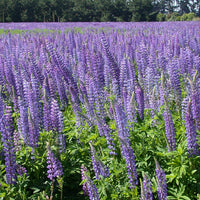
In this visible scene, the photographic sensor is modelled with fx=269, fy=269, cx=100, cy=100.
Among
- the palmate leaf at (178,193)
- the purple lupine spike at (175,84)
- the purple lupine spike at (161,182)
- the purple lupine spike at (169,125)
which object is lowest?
the palmate leaf at (178,193)

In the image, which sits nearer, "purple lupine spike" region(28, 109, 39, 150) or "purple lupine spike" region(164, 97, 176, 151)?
"purple lupine spike" region(164, 97, 176, 151)

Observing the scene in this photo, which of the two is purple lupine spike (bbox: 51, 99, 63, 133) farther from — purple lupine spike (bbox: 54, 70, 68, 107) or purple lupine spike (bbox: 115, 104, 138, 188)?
purple lupine spike (bbox: 54, 70, 68, 107)

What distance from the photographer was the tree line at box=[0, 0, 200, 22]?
40.8 metres

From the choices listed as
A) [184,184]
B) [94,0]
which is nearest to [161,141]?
[184,184]

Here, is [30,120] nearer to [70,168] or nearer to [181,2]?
[70,168]

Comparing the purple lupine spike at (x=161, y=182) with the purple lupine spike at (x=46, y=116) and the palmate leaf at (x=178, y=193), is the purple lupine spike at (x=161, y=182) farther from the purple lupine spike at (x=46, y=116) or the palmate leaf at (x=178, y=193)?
the purple lupine spike at (x=46, y=116)

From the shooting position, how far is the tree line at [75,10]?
134 ft

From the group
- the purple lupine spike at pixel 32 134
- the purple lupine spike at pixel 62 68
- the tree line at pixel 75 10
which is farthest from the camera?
the tree line at pixel 75 10

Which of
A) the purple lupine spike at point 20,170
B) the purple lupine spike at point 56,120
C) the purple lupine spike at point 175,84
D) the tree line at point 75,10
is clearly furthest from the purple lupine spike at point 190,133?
the tree line at point 75,10

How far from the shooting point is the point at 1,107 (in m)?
3.38

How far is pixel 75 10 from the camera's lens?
44188 millimetres

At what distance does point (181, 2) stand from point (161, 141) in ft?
397

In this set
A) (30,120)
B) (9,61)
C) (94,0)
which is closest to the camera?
(30,120)

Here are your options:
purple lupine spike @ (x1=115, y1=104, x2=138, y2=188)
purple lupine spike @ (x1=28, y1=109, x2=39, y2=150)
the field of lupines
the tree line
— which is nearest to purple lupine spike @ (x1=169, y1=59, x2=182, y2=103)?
the field of lupines
